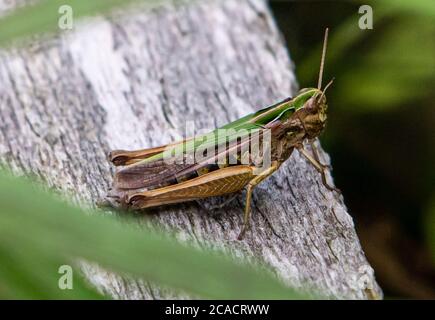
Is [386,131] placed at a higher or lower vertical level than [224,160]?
higher

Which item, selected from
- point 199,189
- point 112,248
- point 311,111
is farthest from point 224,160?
point 112,248

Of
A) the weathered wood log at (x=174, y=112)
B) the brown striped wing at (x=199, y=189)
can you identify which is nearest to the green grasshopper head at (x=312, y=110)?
the weathered wood log at (x=174, y=112)

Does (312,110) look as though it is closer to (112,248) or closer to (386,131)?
(386,131)

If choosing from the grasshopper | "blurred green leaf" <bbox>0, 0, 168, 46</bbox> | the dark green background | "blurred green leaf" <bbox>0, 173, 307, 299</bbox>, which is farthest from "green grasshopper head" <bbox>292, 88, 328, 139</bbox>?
"blurred green leaf" <bbox>0, 173, 307, 299</bbox>

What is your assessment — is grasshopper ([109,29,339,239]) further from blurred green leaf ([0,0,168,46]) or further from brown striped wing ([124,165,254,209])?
blurred green leaf ([0,0,168,46])
